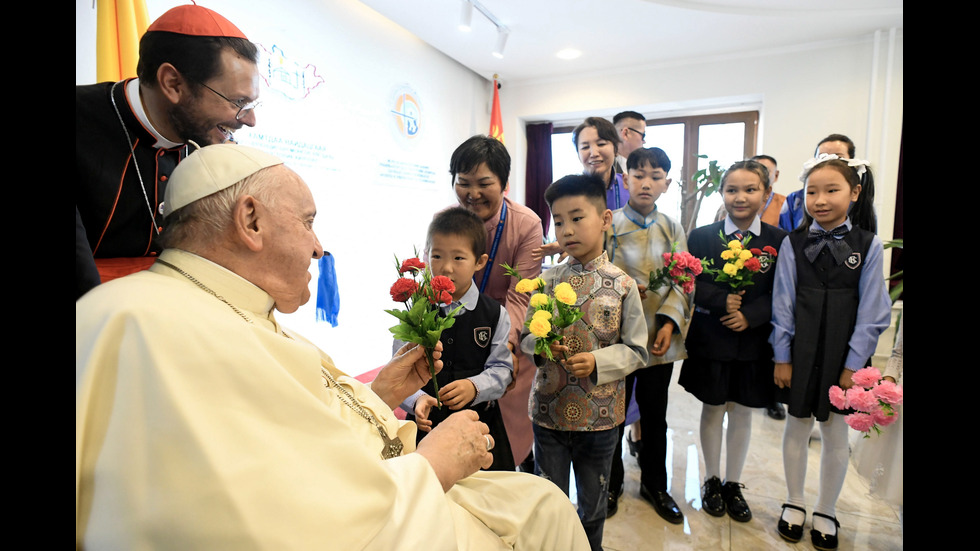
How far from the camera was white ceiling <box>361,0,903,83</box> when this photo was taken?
4.97 m

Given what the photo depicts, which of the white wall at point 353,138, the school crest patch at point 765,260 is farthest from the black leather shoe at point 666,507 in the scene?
the white wall at point 353,138

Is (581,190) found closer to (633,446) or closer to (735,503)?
(735,503)

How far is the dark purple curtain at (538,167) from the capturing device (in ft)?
25.6

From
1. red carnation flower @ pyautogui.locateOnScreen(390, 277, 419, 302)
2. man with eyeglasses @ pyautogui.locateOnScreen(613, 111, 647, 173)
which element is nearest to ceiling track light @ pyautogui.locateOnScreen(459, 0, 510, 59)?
man with eyeglasses @ pyautogui.locateOnScreen(613, 111, 647, 173)

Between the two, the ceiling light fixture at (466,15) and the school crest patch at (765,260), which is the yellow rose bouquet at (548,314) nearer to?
the school crest patch at (765,260)

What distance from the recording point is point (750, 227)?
2500mm

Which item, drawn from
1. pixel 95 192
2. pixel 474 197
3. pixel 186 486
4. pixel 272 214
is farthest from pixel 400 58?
pixel 186 486

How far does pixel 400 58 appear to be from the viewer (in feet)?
18.3

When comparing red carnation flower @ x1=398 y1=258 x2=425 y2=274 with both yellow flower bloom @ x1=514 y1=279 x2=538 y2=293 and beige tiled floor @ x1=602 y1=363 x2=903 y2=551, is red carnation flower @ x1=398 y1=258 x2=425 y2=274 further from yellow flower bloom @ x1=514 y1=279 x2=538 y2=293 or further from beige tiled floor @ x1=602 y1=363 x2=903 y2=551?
beige tiled floor @ x1=602 y1=363 x2=903 y2=551

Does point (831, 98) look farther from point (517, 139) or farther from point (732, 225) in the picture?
point (732, 225)

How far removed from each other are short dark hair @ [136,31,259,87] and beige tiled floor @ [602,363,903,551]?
2.47 metres

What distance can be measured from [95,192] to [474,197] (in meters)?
1.41

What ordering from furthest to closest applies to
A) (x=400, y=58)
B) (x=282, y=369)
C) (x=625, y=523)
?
(x=400, y=58) < (x=625, y=523) < (x=282, y=369)

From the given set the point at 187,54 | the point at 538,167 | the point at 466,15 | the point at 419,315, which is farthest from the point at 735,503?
the point at 538,167
